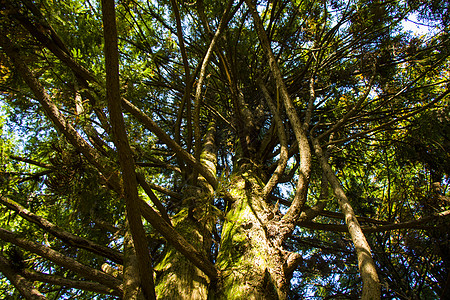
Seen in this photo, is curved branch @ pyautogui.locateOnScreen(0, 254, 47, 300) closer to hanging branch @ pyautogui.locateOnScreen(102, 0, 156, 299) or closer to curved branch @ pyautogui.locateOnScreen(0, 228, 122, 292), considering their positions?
curved branch @ pyautogui.locateOnScreen(0, 228, 122, 292)

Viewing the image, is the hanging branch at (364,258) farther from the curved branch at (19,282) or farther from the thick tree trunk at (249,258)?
the curved branch at (19,282)

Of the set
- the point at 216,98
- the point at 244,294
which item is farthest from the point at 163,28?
the point at 244,294

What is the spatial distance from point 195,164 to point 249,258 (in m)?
1.05

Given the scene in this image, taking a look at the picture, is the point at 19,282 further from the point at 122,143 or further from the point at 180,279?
the point at 122,143

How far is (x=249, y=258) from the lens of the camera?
209 cm

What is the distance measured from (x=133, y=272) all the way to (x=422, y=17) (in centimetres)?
620

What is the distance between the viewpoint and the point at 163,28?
224 inches

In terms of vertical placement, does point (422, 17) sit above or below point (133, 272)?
above

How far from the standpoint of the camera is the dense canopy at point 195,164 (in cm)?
192

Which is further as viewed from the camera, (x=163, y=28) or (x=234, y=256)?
(x=163, y=28)

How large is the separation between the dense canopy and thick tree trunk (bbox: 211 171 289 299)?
1 centimetres

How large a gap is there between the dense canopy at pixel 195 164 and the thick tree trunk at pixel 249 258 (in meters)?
0.01

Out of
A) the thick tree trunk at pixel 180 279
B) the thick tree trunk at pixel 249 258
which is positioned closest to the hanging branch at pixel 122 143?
the thick tree trunk at pixel 180 279

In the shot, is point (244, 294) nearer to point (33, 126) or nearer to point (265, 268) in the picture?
point (265, 268)
